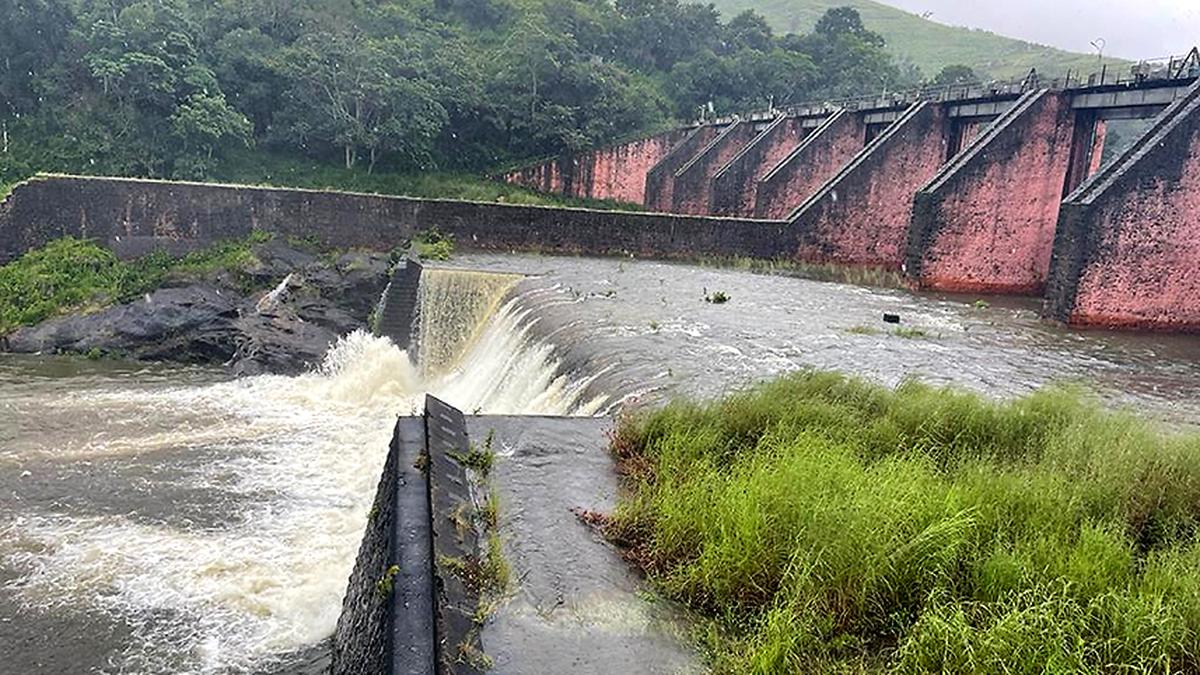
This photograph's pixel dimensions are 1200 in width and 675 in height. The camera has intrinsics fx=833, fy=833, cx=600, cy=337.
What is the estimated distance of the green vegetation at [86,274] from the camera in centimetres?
1658

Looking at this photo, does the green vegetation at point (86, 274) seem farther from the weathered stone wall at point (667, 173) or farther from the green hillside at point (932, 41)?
the green hillside at point (932, 41)

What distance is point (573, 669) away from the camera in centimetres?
357

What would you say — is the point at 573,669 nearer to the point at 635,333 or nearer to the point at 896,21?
the point at 635,333

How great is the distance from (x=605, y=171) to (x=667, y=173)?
13.9ft

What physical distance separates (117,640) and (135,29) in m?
24.4

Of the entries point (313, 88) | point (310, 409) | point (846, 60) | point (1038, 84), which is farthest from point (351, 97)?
point (846, 60)

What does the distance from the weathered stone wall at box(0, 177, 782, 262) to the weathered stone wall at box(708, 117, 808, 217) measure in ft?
19.4

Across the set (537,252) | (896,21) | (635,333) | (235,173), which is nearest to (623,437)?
(635,333)

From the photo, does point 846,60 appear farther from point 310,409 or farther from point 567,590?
point 567,590

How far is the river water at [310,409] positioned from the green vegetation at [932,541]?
2.48 m

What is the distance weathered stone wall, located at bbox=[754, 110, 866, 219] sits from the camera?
2192 cm

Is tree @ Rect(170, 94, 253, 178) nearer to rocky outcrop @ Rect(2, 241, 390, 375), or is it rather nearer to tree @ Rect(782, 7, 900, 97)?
rocky outcrop @ Rect(2, 241, 390, 375)

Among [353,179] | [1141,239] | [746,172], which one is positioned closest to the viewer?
[1141,239]

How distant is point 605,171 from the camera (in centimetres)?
3334
